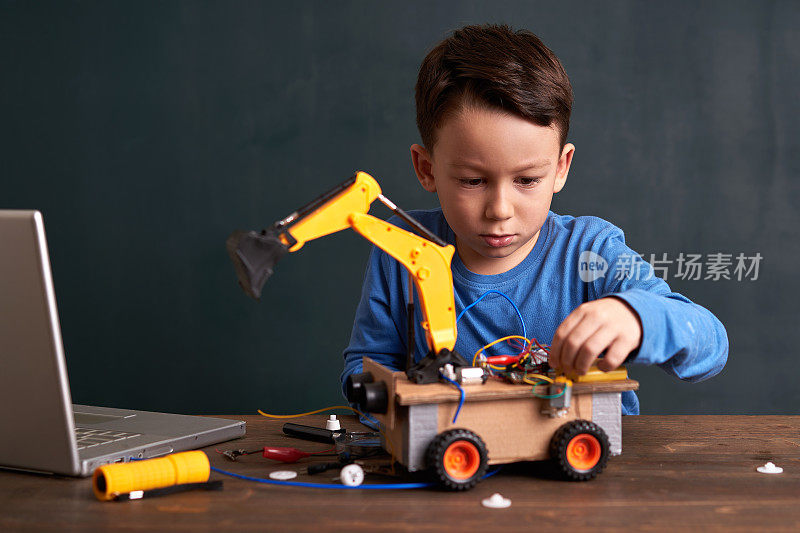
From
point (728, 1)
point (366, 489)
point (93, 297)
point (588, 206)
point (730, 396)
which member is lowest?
point (730, 396)

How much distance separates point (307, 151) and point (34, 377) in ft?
5.06

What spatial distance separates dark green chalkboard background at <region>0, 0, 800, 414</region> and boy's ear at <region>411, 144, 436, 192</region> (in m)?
0.95

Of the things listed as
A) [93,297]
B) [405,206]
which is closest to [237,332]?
[93,297]

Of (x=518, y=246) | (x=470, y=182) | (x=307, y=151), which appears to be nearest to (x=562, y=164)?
(x=518, y=246)

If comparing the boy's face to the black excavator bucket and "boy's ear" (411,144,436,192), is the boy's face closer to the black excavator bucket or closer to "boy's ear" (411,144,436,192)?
"boy's ear" (411,144,436,192)

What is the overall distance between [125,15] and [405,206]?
101cm

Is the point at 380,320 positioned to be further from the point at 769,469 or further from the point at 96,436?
the point at 769,469

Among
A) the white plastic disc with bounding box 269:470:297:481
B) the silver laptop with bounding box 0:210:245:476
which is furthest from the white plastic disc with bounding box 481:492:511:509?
the silver laptop with bounding box 0:210:245:476

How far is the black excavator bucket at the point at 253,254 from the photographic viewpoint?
866 mm

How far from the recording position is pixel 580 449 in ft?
3.01

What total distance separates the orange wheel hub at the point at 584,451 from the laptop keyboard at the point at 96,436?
1.91 ft

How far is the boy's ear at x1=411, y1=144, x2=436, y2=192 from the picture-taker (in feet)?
4.43

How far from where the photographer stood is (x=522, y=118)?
3.83 ft

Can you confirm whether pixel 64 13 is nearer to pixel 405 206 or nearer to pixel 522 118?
pixel 405 206
